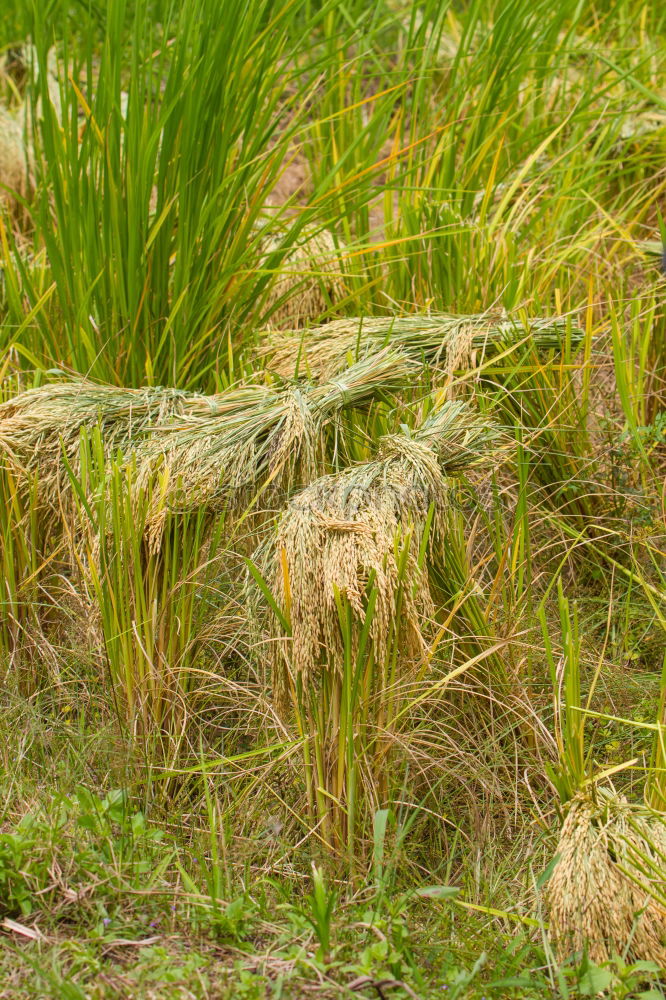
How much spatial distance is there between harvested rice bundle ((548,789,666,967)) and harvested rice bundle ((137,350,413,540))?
0.84 metres

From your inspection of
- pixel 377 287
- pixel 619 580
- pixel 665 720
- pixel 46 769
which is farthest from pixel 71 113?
pixel 665 720

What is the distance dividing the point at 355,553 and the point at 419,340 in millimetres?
873

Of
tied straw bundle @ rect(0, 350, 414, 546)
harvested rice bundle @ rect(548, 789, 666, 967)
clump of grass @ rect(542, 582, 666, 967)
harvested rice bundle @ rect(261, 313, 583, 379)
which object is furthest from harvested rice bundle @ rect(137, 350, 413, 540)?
harvested rice bundle @ rect(548, 789, 666, 967)

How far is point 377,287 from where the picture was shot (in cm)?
294

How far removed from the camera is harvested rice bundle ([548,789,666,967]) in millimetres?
1504

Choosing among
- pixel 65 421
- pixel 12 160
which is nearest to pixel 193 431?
pixel 65 421

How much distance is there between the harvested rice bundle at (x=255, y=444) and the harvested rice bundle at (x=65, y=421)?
10cm

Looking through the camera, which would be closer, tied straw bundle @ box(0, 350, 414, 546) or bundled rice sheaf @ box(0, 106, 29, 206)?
tied straw bundle @ box(0, 350, 414, 546)

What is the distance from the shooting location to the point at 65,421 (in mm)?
2158

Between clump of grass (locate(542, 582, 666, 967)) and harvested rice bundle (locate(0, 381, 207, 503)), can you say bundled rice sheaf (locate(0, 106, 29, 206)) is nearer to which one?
harvested rice bundle (locate(0, 381, 207, 503))

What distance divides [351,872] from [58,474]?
101 centimetres

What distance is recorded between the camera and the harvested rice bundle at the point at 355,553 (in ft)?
5.54

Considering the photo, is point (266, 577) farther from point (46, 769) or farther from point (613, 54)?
point (613, 54)

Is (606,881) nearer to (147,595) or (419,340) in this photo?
(147,595)
